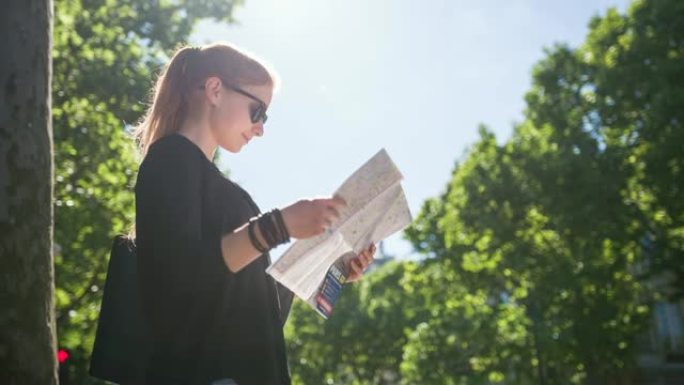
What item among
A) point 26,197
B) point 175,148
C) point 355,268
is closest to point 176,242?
point 175,148

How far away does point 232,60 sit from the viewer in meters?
2.44

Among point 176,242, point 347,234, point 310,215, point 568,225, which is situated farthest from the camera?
point 568,225

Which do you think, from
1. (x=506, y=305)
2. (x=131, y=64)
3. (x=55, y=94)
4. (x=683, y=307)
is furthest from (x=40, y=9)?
(x=683, y=307)

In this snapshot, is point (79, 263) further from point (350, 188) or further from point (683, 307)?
point (683, 307)

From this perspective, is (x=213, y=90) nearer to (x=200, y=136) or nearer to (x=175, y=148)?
(x=200, y=136)

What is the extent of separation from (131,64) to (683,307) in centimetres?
2517

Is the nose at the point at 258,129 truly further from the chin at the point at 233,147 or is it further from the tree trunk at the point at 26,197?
the tree trunk at the point at 26,197

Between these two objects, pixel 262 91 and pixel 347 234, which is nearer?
pixel 347 234

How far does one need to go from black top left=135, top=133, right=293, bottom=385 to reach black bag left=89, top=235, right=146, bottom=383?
0.06 metres

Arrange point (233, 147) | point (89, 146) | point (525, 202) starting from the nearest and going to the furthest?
point (233, 147)
point (89, 146)
point (525, 202)

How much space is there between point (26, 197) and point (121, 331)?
171cm

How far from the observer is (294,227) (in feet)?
6.80

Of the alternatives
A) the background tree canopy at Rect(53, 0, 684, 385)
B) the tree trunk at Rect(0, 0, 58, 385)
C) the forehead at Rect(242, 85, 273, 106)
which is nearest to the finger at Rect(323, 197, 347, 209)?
the forehead at Rect(242, 85, 273, 106)

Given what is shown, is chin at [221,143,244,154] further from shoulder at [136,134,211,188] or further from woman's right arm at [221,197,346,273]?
woman's right arm at [221,197,346,273]
